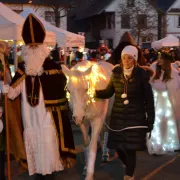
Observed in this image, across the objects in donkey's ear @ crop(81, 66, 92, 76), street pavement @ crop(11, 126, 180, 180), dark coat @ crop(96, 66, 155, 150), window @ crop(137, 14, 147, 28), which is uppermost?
window @ crop(137, 14, 147, 28)

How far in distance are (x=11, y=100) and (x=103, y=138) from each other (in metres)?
2.45

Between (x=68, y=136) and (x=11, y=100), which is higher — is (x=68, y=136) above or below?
below

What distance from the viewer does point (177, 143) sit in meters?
7.83

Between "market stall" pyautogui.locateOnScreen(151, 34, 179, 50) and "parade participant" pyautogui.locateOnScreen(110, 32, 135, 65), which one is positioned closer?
"parade participant" pyautogui.locateOnScreen(110, 32, 135, 65)

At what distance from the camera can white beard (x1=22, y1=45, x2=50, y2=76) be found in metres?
5.48

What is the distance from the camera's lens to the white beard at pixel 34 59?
5.48 m

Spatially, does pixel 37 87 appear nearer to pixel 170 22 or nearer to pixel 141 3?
pixel 141 3

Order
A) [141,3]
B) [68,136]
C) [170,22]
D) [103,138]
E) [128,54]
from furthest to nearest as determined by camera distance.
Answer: [170,22] → [141,3] → [103,138] → [68,136] → [128,54]

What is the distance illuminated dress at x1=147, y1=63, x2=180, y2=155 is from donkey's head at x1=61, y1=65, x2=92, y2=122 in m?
2.41

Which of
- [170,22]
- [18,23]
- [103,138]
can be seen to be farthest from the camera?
[170,22]

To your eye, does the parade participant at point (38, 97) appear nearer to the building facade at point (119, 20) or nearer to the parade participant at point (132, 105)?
the parade participant at point (132, 105)

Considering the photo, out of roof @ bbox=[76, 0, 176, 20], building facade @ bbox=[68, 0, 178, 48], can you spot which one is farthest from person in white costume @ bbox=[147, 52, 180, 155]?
roof @ bbox=[76, 0, 176, 20]

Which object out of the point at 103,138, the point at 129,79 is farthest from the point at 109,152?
the point at 129,79

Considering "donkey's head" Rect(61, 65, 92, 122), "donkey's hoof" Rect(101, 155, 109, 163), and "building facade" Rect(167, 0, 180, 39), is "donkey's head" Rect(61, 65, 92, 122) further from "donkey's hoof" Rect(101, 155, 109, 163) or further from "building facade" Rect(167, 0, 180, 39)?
"building facade" Rect(167, 0, 180, 39)
